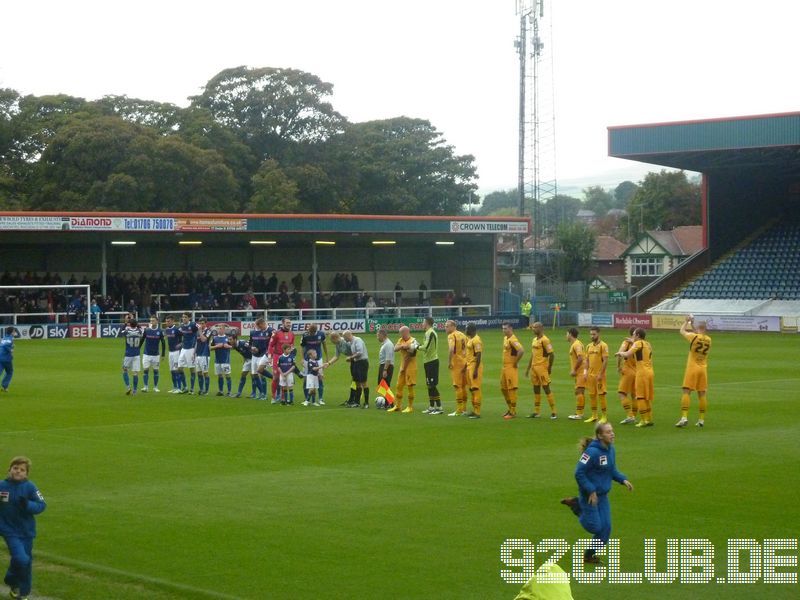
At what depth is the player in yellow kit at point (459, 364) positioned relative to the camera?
2370 centimetres

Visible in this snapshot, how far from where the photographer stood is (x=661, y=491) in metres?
14.7

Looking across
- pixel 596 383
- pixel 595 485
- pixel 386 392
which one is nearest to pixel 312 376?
pixel 386 392

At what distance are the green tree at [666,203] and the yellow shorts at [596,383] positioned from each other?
90.8 m

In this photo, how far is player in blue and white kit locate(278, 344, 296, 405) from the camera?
26.4 meters

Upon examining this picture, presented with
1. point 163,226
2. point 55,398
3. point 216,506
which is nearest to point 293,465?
point 216,506

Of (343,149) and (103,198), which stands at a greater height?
(343,149)

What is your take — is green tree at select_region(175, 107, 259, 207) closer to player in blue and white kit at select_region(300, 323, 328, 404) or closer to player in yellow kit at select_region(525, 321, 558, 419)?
player in blue and white kit at select_region(300, 323, 328, 404)

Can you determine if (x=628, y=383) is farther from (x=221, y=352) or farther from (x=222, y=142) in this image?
(x=222, y=142)

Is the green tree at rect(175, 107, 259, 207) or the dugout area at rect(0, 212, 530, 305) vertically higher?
the green tree at rect(175, 107, 259, 207)

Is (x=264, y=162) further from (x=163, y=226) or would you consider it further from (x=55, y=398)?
(x=55, y=398)

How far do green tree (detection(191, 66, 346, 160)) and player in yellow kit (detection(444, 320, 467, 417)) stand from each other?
66.0 metres

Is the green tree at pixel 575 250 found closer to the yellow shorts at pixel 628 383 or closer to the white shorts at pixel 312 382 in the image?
the white shorts at pixel 312 382

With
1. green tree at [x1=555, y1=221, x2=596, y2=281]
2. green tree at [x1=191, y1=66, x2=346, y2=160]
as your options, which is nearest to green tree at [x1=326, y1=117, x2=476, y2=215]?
green tree at [x1=191, y1=66, x2=346, y2=160]

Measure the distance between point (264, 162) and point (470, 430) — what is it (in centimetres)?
6443
